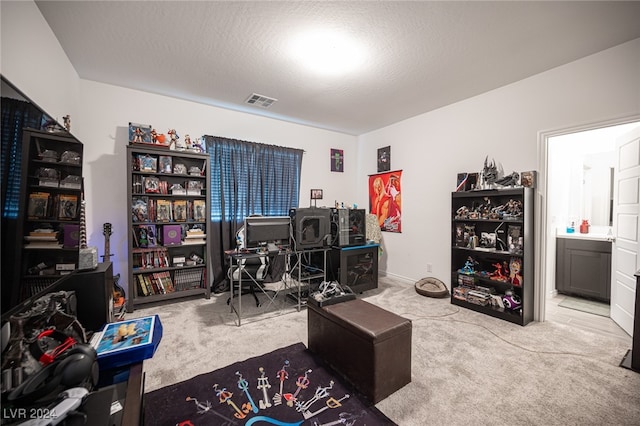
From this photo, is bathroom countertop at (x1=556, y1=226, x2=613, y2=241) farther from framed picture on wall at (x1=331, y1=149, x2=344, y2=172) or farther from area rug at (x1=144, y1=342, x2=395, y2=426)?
area rug at (x1=144, y1=342, x2=395, y2=426)

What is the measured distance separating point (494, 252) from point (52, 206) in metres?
3.81

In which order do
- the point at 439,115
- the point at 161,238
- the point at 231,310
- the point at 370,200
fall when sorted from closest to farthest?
the point at 231,310 → the point at 161,238 → the point at 439,115 → the point at 370,200

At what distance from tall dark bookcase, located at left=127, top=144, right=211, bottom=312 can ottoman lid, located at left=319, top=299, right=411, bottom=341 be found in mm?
2182

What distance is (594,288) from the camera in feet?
11.0

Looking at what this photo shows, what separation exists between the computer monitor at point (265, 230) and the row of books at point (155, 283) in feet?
4.16

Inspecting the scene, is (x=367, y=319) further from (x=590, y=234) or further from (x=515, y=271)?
(x=590, y=234)

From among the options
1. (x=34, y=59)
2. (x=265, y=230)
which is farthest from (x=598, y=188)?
(x=34, y=59)

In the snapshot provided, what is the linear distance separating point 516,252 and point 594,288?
1.63m

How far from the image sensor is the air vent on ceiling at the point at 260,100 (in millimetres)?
3432

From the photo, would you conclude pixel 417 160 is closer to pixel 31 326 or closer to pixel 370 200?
pixel 370 200

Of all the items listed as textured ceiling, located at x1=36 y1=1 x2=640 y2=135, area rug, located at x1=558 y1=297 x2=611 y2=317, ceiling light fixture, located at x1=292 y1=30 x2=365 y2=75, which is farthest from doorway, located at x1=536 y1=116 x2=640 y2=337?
ceiling light fixture, located at x1=292 y1=30 x2=365 y2=75

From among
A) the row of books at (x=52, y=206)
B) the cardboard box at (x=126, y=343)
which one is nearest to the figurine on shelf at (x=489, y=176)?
the cardboard box at (x=126, y=343)

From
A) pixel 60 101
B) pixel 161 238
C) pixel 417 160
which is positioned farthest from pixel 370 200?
pixel 60 101

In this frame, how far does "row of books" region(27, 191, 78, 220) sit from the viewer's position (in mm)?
1083
